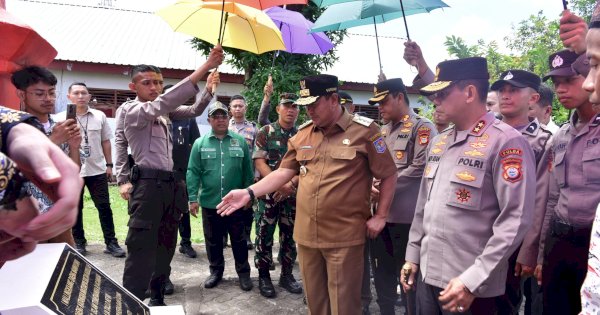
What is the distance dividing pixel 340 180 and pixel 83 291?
5.88 feet

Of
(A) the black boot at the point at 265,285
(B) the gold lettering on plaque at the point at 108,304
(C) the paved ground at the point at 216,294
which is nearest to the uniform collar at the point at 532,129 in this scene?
(C) the paved ground at the point at 216,294

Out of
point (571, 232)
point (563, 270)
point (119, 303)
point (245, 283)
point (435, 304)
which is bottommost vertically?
point (245, 283)

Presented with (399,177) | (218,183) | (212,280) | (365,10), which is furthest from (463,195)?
(212,280)

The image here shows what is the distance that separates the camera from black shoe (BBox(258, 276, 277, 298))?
14.6ft

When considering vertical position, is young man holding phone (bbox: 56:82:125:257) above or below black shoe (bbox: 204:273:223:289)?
above

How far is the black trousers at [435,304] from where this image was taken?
6.99ft

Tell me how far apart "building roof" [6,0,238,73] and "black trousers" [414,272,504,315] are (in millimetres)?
11365

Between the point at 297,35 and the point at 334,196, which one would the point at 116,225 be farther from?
the point at 334,196

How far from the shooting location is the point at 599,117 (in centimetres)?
232

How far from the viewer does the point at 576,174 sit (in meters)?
2.33

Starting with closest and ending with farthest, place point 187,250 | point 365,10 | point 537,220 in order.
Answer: point 537,220, point 365,10, point 187,250

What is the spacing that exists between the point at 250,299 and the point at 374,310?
1.23 meters

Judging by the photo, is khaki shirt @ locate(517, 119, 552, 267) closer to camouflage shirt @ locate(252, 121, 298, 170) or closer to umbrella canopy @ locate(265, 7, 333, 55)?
camouflage shirt @ locate(252, 121, 298, 170)

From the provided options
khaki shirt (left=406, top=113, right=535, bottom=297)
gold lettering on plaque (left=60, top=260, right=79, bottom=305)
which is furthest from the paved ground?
gold lettering on plaque (left=60, top=260, right=79, bottom=305)
